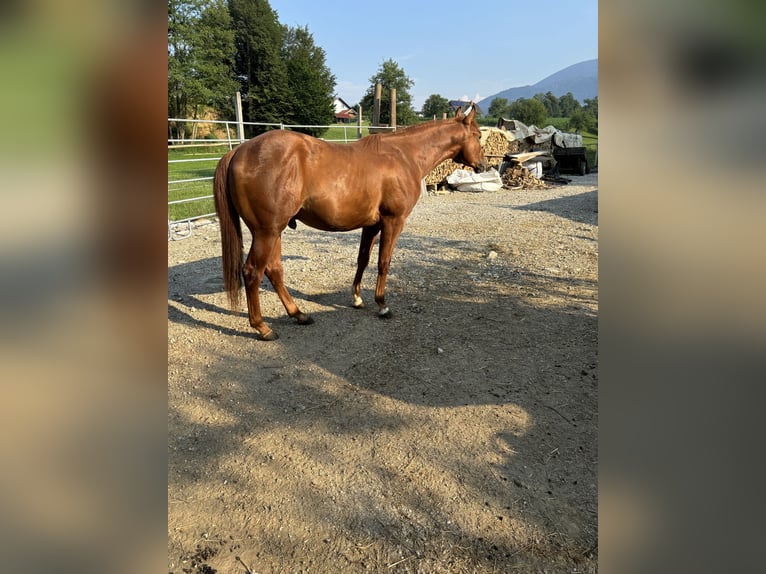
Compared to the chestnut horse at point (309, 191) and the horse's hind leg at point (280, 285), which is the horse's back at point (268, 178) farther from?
the horse's hind leg at point (280, 285)

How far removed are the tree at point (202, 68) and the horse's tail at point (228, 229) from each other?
80.3 ft

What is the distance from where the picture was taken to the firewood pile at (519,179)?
1483 cm

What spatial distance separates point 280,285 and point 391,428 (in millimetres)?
1881

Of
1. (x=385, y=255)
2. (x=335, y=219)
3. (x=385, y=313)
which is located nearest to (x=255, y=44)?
→ (x=385, y=255)

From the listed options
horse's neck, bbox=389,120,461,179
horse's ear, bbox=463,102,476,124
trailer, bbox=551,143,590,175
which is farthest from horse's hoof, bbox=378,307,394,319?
trailer, bbox=551,143,590,175

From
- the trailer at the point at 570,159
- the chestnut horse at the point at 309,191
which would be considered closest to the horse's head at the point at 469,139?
the chestnut horse at the point at 309,191

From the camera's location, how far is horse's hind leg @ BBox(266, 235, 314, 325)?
13.1 ft

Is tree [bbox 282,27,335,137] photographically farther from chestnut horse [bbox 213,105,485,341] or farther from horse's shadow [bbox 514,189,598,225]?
chestnut horse [bbox 213,105,485,341]
